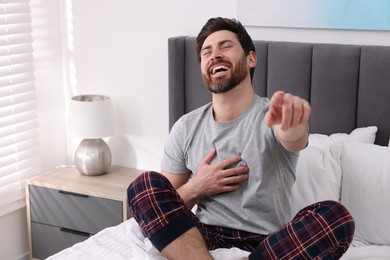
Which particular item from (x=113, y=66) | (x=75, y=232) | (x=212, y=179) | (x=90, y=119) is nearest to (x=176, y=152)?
(x=212, y=179)

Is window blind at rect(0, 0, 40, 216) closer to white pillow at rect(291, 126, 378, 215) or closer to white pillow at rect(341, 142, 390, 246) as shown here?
white pillow at rect(291, 126, 378, 215)

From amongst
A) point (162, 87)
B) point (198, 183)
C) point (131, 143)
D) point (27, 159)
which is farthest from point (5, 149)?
point (198, 183)

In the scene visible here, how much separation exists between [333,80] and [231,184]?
0.83m

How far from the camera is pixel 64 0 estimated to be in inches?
132

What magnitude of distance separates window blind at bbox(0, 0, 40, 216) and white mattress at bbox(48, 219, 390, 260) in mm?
927

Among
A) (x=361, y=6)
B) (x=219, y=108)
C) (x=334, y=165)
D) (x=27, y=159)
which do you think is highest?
(x=361, y=6)

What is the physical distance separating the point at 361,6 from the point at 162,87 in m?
1.08

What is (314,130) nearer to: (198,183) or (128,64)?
(198,183)

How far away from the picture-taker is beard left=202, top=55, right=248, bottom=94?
6.77ft

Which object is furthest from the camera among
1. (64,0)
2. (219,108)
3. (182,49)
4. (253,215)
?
(64,0)

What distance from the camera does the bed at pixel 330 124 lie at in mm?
2203

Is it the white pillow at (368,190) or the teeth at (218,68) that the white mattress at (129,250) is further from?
the teeth at (218,68)

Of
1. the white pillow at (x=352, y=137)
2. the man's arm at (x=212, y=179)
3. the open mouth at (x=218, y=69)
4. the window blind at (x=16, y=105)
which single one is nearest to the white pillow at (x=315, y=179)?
the white pillow at (x=352, y=137)

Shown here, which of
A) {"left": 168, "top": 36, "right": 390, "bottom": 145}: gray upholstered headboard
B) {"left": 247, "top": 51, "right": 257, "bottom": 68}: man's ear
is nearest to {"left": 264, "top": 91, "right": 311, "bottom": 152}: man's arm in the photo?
{"left": 247, "top": 51, "right": 257, "bottom": 68}: man's ear
